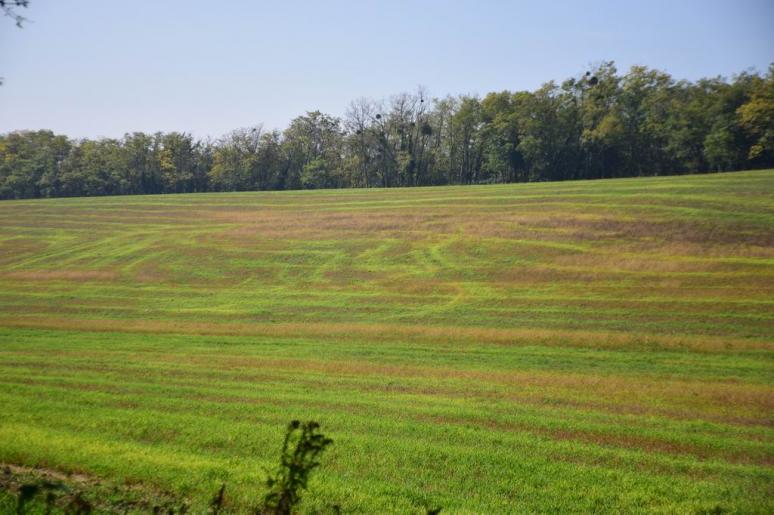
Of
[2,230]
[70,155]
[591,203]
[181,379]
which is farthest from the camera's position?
[70,155]

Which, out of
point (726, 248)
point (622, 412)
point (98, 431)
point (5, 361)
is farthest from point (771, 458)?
point (726, 248)

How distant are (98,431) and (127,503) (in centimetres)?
460

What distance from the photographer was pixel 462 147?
108 m

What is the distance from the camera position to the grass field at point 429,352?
34.5 ft

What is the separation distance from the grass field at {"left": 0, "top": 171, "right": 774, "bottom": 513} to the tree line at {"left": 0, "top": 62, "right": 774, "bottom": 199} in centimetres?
2403

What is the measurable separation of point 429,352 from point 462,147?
3554 inches

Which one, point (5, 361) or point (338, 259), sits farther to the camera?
point (338, 259)

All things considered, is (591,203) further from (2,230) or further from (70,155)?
(70,155)

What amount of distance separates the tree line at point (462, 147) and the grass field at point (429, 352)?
2403 centimetres

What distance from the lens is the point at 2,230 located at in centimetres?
6272

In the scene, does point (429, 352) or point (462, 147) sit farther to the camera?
point (462, 147)

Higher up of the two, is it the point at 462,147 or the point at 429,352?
the point at 462,147

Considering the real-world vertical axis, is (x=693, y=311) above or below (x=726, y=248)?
below

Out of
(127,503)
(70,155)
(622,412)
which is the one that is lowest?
(622,412)
